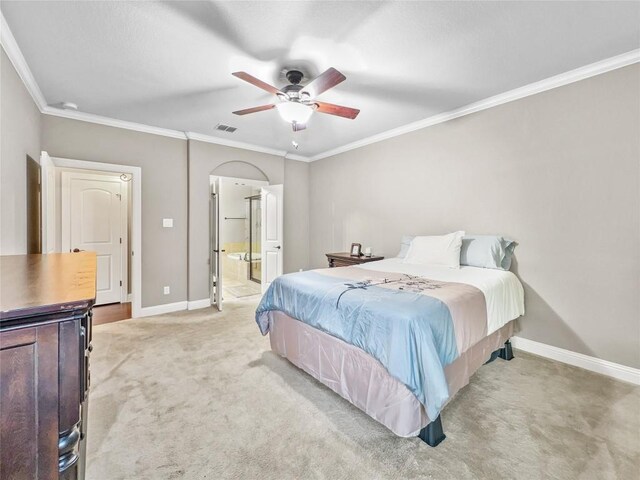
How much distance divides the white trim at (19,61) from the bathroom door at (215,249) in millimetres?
2012

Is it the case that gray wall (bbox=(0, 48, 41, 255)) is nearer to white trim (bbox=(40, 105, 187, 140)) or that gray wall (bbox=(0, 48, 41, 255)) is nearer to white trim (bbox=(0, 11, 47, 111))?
white trim (bbox=(0, 11, 47, 111))

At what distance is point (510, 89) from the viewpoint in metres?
2.89

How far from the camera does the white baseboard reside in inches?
92.9

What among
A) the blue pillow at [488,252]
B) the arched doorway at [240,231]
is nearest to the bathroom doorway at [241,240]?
the arched doorway at [240,231]

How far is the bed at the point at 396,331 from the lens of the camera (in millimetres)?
1598

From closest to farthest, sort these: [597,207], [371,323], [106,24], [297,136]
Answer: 1. [371,323]
2. [106,24]
3. [597,207]
4. [297,136]

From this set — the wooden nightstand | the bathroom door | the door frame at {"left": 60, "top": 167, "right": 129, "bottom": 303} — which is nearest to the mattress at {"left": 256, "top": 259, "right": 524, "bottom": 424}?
the wooden nightstand

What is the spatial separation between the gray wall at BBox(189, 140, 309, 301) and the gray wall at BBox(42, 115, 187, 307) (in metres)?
0.13

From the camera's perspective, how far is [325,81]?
2.10 meters

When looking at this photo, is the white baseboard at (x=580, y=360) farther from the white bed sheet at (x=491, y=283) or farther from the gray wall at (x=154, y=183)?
the gray wall at (x=154, y=183)

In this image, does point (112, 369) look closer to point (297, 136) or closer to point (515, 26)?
point (297, 136)

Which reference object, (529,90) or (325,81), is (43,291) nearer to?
(325,81)

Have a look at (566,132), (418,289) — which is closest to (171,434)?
(418,289)

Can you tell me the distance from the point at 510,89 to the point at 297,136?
2.74 m
